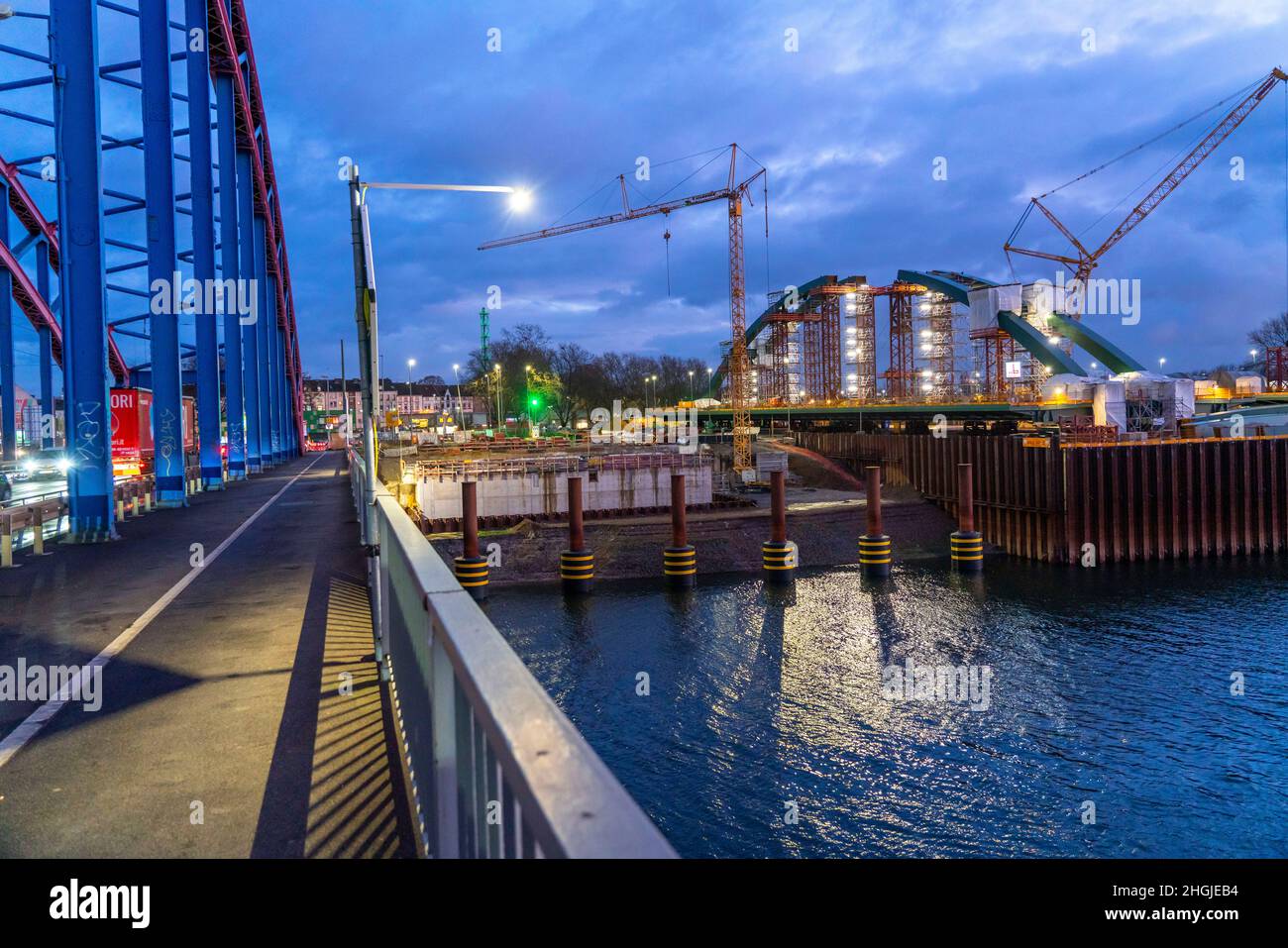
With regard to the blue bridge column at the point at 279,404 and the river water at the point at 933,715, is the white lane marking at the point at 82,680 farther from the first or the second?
the blue bridge column at the point at 279,404

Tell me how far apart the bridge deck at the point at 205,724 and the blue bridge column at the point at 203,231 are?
22.9 m

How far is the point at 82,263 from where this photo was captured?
20.9 meters

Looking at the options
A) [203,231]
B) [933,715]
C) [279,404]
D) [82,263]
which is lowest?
[933,715]

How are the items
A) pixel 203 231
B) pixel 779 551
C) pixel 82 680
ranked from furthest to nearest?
1. pixel 203 231
2. pixel 779 551
3. pixel 82 680

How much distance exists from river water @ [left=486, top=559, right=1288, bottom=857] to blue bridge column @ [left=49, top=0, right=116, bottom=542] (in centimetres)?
1102

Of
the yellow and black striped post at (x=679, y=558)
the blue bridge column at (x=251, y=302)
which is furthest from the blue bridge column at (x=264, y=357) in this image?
the yellow and black striped post at (x=679, y=558)

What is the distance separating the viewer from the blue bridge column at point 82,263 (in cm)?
2033

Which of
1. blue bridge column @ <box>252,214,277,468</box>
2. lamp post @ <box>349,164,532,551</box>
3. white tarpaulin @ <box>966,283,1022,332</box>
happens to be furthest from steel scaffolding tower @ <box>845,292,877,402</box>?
lamp post @ <box>349,164,532,551</box>

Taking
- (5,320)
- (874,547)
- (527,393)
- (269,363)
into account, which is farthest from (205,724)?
(527,393)

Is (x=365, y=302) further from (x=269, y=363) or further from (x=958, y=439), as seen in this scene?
(x=269, y=363)

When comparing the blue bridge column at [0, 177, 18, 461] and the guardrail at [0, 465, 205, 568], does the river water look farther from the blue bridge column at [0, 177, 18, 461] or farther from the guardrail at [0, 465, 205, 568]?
the blue bridge column at [0, 177, 18, 461]

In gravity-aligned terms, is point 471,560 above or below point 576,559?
above

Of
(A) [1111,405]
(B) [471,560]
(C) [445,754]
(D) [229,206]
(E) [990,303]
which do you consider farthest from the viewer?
(E) [990,303]

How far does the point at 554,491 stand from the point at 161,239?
62.5ft
